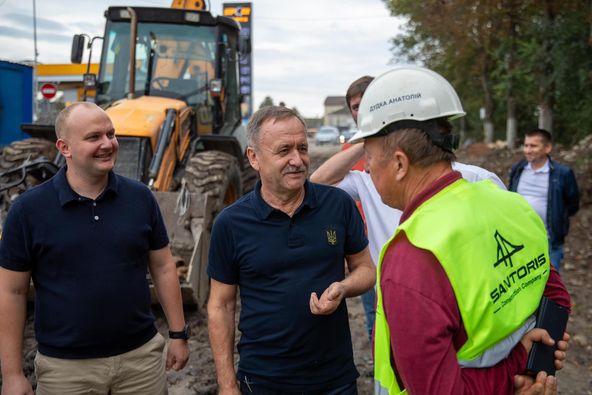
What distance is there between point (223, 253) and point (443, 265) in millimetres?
1215

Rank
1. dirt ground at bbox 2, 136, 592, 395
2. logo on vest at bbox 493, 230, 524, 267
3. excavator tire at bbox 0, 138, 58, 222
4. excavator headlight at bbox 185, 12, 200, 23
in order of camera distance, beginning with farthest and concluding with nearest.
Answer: excavator headlight at bbox 185, 12, 200, 23
excavator tire at bbox 0, 138, 58, 222
dirt ground at bbox 2, 136, 592, 395
logo on vest at bbox 493, 230, 524, 267

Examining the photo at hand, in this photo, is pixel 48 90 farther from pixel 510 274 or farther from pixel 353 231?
Result: pixel 510 274

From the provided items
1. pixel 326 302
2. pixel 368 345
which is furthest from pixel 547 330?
pixel 368 345

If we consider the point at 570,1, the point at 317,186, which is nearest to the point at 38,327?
the point at 317,186

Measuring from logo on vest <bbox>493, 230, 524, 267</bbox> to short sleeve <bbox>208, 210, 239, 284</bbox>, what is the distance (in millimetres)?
1193

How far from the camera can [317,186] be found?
2.63 metres

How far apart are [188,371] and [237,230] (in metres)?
2.45

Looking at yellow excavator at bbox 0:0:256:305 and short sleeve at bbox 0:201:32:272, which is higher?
yellow excavator at bbox 0:0:256:305

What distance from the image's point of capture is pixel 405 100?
64.5 inches

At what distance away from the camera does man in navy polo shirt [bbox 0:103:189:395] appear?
8.52ft

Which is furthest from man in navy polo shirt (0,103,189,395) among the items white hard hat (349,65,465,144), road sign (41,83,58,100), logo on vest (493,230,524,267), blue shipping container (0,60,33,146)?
road sign (41,83,58,100)

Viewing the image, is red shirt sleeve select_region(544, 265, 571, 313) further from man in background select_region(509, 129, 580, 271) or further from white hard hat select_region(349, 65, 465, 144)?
man in background select_region(509, 129, 580, 271)

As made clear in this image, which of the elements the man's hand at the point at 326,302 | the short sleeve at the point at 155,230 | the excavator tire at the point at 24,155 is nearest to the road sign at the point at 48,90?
the excavator tire at the point at 24,155

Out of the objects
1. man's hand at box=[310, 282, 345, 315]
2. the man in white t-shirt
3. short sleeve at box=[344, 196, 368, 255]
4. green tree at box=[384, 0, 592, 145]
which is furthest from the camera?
green tree at box=[384, 0, 592, 145]
